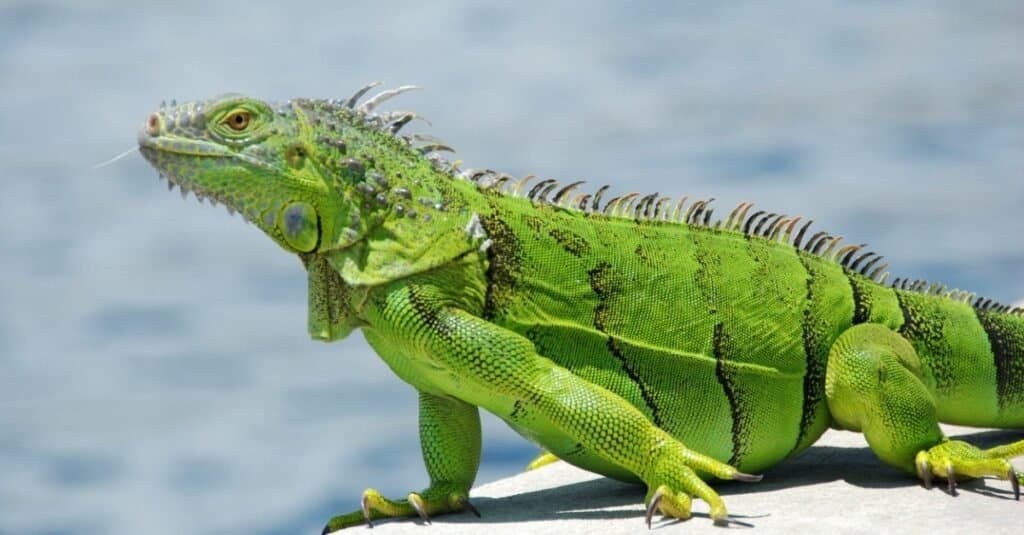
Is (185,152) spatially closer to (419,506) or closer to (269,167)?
(269,167)

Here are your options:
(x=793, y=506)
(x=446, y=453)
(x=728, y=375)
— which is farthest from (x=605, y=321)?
(x=793, y=506)

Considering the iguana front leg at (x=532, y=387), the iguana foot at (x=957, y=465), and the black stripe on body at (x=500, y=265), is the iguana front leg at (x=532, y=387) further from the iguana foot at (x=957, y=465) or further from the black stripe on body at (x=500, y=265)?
the iguana foot at (x=957, y=465)

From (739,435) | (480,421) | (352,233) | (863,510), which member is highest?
(352,233)

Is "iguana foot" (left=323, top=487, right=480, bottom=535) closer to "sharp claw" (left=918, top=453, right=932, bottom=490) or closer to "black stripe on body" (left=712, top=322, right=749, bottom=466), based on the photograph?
"black stripe on body" (left=712, top=322, right=749, bottom=466)

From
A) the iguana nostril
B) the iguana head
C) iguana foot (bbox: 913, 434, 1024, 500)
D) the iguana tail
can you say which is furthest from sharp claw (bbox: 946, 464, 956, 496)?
the iguana nostril

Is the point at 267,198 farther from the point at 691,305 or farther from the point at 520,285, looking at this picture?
the point at 691,305

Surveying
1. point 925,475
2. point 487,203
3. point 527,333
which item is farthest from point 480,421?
point 925,475

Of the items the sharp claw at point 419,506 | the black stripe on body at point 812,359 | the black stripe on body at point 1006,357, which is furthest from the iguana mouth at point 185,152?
the black stripe on body at point 1006,357
